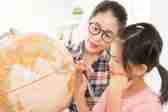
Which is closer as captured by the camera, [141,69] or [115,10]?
[141,69]

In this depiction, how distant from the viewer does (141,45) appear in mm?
687

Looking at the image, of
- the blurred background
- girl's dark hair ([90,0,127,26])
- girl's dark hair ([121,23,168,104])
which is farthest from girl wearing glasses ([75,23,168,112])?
the blurred background

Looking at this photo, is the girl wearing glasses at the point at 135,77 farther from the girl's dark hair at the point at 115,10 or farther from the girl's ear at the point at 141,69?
the girl's dark hair at the point at 115,10

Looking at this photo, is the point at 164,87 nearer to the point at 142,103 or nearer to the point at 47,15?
the point at 142,103

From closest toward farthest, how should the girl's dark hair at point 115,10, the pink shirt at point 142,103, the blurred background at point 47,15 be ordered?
the pink shirt at point 142,103
the girl's dark hair at point 115,10
the blurred background at point 47,15

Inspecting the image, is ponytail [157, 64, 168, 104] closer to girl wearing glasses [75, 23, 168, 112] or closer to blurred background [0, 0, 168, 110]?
girl wearing glasses [75, 23, 168, 112]

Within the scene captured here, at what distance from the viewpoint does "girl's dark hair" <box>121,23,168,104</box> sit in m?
0.69

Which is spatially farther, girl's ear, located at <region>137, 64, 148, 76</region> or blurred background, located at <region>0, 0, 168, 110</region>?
blurred background, located at <region>0, 0, 168, 110</region>

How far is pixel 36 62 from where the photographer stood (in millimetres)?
588

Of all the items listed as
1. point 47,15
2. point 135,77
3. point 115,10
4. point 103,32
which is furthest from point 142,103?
point 47,15

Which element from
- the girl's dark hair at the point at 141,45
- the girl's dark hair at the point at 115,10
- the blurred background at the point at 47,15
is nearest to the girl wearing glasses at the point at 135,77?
the girl's dark hair at the point at 141,45

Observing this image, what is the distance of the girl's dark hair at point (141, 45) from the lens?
0.69 meters

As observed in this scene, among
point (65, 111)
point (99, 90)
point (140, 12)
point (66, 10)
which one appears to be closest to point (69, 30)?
point (66, 10)

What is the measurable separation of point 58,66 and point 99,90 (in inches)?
13.0
